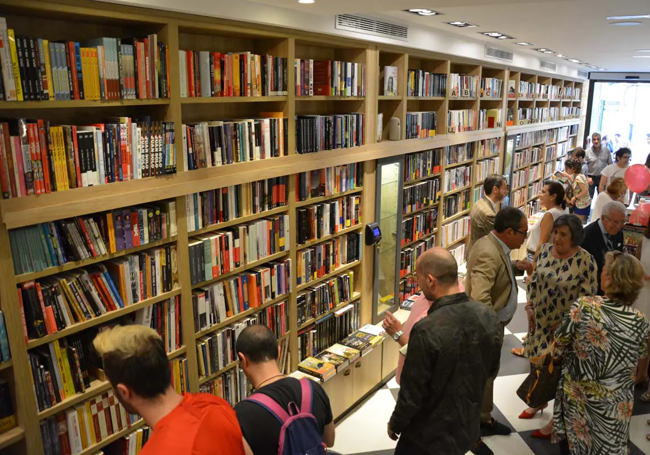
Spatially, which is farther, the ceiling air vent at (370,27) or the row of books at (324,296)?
the row of books at (324,296)

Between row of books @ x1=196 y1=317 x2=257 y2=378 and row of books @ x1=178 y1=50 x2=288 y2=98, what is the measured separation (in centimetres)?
147

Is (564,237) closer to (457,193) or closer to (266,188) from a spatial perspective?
(266,188)

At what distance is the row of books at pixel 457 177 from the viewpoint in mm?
5926

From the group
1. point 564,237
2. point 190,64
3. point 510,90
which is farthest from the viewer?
point 510,90

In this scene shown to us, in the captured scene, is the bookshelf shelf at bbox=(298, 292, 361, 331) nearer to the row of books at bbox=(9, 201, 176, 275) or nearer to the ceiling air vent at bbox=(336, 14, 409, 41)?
the row of books at bbox=(9, 201, 176, 275)

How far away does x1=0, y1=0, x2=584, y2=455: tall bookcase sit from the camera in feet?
7.11

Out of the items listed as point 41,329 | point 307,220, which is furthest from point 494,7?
point 41,329

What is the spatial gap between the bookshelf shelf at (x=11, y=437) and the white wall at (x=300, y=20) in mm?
1963

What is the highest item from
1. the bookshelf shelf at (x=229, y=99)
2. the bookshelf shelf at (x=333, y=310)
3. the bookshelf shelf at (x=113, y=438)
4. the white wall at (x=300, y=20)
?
the white wall at (x=300, y=20)

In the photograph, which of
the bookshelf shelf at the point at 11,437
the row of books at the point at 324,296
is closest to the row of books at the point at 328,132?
the row of books at the point at 324,296

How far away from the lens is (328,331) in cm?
418

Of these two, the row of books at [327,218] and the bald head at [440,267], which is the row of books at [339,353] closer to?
the row of books at [327,218]

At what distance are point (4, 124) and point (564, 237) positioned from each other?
322 cm

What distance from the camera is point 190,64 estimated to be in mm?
2738
